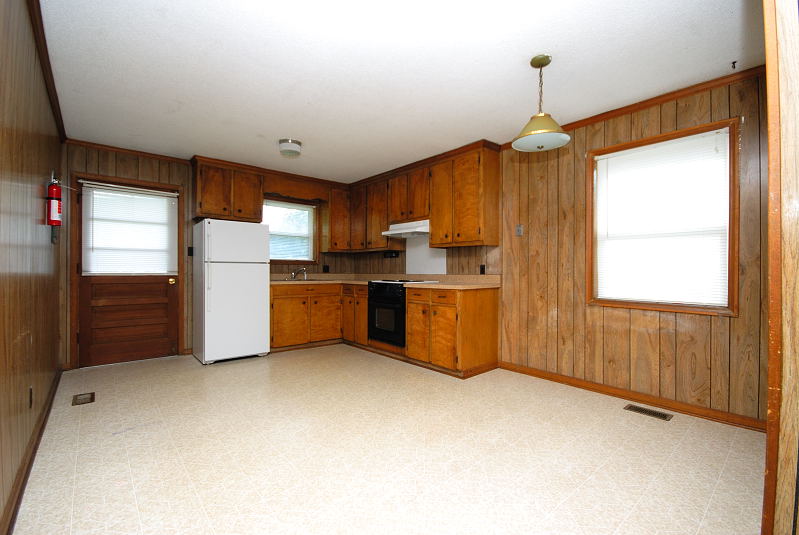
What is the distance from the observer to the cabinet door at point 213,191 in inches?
183

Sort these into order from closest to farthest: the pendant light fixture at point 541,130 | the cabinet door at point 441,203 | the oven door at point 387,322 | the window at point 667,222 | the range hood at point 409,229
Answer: the pendant light fixture at point 541,130 → the window at point 667,222 → the cabinet door at point 441,203 → the oven door at point 387,322 → the range hood at point 409,229

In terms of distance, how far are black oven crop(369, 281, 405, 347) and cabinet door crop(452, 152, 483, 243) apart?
100 cm

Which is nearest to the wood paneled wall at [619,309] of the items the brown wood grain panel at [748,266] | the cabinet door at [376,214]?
the brown wood grain panel at [748,266]

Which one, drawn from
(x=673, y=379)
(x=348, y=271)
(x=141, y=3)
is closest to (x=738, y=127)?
(x=673, y=379)

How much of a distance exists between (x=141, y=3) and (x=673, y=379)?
435 cm

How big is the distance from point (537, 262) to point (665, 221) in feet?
3.81

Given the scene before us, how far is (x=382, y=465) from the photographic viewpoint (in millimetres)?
2123

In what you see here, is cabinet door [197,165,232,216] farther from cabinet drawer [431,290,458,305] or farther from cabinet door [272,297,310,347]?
cabinet drawer [431,290,458,305]

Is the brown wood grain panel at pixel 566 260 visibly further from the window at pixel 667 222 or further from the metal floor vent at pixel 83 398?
the metal floor vent at pixel 83 398

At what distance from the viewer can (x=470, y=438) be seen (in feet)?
8.07

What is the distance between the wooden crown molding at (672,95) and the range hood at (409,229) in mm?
1899

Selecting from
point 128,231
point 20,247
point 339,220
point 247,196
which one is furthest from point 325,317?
point 20,247

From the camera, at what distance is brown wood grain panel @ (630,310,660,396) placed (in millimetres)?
3061

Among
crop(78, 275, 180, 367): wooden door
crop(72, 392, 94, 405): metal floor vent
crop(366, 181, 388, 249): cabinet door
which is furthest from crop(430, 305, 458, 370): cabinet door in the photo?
crop(78, 275, 180, 367): wooden door
